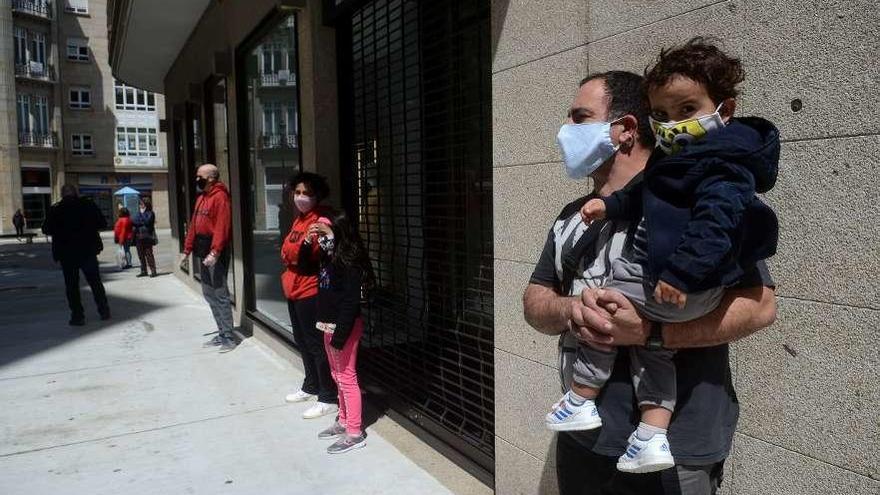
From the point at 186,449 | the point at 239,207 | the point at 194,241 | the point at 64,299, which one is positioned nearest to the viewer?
the point at 186,449

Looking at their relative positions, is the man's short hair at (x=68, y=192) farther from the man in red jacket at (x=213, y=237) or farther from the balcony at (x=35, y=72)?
the balcony at (x=35, y=72)

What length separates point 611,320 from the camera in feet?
5.19

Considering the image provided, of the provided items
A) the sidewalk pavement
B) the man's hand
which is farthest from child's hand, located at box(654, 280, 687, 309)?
the sidewalk pavement

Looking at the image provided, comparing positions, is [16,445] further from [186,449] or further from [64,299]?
[64,299]

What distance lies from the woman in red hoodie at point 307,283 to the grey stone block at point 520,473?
187cm

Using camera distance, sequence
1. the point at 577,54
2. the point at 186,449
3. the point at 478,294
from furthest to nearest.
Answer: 1. the point at 186,449
2. the point at 478,294
3. the point at 577,54

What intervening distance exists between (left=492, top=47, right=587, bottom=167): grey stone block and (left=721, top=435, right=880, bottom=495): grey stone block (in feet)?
4.54

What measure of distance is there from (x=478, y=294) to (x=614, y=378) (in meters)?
2.28

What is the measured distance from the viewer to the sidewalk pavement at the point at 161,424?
156 inches

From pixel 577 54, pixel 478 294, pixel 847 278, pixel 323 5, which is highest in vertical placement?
pixel 323 5

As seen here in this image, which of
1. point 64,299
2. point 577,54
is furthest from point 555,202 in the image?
point 64,299

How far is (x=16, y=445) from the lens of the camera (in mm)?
4633

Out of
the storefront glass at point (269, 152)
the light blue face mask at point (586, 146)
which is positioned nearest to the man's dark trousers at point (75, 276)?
the storefront glass at point (269, 152)

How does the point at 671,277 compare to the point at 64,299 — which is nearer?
the point at 671,277
